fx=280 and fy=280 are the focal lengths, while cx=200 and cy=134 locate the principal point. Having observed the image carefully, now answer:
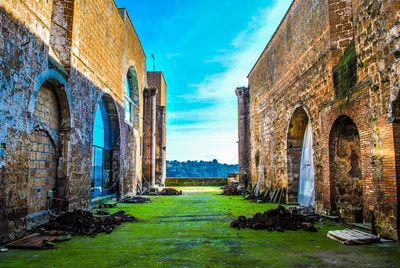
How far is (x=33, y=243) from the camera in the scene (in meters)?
5.08

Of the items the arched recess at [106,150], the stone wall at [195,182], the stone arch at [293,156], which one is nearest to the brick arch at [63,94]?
the arched recess at [106,150]

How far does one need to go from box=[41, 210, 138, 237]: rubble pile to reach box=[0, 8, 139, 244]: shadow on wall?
61 cm

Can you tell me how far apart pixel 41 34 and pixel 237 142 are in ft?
57.8

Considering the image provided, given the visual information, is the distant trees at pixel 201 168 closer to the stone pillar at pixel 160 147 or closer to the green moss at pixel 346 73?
the stone pillar at pixel 160 147

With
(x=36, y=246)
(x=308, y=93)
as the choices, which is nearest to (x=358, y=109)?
(x=308, y=93)

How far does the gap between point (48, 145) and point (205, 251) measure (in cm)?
542

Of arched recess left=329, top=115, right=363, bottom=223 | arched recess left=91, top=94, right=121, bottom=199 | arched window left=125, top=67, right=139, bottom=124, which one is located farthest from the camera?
arched window left=125, top=67, right=139, bottom=124

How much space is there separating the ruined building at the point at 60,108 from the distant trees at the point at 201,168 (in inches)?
2140

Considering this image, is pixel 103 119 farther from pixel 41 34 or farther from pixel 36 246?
pixel 36 246

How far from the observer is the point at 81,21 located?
9070 mm

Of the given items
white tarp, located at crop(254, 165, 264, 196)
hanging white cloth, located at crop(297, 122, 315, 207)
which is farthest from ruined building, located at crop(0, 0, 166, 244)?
hanging white cloth, located at crop(297, 122, 315, 207)

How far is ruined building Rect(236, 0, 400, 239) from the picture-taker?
18.8 ft

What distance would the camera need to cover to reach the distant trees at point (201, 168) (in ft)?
230

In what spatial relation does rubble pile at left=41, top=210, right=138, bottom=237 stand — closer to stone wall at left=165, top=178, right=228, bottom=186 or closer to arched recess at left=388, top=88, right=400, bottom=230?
arched recess at left=388, top=88, right=400, bottom=230
